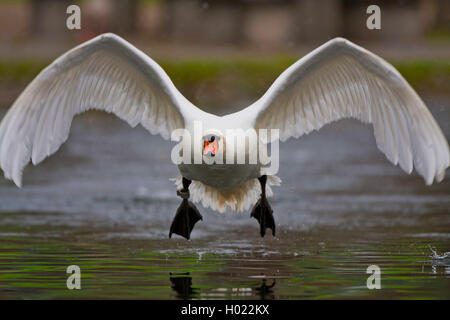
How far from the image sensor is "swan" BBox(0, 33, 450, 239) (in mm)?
9438

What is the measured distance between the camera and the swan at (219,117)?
31.0 feet

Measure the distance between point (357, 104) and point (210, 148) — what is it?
5.71 feet

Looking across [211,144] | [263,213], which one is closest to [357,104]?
[263,213]

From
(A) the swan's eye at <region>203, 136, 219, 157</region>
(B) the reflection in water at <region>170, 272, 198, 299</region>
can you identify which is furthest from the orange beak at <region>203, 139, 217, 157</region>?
(B) the reflection in water at <region>170, 272, 198, 299</region>

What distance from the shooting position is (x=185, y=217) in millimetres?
10664

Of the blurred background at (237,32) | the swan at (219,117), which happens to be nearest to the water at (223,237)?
the swan at (219,117)

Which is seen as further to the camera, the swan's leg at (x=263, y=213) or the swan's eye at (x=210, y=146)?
the swan's leg at (x=263, y=213)

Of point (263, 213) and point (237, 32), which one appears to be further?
point (237, 32)

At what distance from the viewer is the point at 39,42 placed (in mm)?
32969

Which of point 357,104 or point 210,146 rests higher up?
point 357,104

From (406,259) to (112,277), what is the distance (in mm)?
2581

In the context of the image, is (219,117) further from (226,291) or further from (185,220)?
(226,291)

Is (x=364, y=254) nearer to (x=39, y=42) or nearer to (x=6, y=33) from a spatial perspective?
(x=39, y=42)

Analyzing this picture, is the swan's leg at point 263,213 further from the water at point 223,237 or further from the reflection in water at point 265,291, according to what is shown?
the reflection in water at point 265,291
